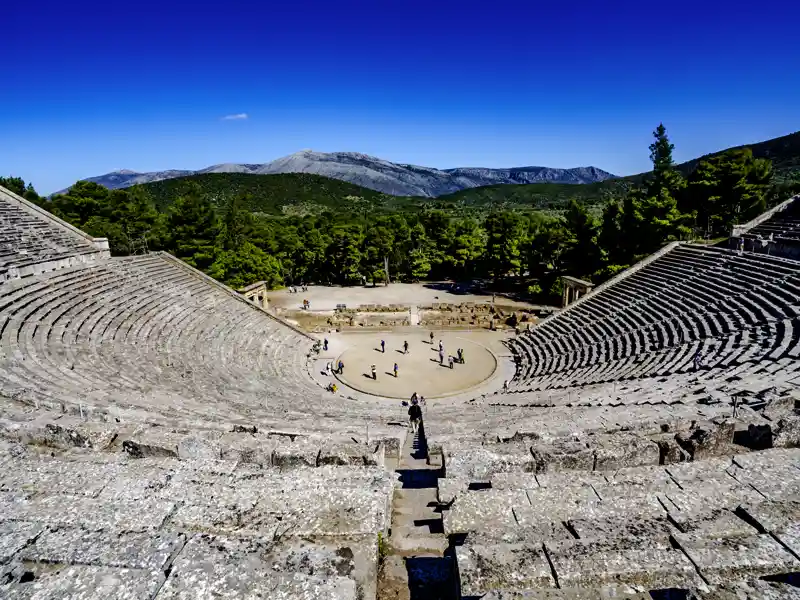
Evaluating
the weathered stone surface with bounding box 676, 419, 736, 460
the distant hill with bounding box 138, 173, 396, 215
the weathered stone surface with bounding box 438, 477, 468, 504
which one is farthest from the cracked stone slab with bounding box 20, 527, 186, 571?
the distant hill with bounding box 138, 173, 396, 215

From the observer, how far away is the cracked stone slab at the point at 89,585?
282 centimetres

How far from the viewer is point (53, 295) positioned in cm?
1609

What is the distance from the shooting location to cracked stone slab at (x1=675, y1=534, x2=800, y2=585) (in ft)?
9.98

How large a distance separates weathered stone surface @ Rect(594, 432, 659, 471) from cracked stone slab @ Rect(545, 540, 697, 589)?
2.12 metres

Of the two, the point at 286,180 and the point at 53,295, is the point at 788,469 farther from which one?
the point at 286,180

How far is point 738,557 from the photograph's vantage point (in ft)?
10.3

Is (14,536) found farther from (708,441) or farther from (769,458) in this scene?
(769,458)

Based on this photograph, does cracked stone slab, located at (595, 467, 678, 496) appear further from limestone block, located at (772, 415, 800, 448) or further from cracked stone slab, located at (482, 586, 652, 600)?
limestone block, located at (772, 415, 800, 448)

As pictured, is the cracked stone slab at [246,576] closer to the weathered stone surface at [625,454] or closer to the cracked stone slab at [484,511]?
the cracked stone slab at [484,511]

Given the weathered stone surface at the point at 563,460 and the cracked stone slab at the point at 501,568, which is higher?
the cracked stone slab at the point at 501,568

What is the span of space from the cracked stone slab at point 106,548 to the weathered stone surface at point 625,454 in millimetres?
4425

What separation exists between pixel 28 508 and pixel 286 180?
14937 centimetres

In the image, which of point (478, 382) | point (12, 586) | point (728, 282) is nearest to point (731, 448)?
point (12, 586)

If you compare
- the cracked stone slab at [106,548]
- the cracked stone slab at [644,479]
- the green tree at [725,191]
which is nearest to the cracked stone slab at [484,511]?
the cracked stone slab at [644,479]
